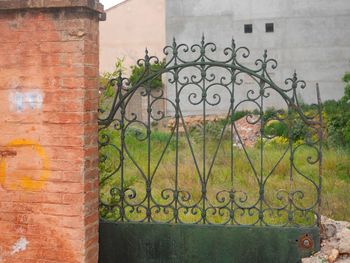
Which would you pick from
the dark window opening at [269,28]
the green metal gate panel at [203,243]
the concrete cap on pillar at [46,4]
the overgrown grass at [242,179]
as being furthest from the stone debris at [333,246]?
the dark window opening at [269,28]

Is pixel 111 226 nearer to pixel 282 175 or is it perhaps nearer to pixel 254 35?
pixel 282 175

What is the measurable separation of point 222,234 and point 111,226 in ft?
3.24

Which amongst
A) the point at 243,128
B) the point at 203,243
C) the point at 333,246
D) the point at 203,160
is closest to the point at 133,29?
the point at 243,128

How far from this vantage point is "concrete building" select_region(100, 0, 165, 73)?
2808 centimetres

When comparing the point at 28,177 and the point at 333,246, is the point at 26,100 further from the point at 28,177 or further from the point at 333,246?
the point at 333,246

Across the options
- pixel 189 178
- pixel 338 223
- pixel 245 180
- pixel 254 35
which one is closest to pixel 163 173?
pixel 189 178

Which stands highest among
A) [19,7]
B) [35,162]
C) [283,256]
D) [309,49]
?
[309,49]

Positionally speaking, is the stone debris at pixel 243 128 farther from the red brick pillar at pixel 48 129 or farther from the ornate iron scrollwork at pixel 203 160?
the red brick pillar at pixel 48 129

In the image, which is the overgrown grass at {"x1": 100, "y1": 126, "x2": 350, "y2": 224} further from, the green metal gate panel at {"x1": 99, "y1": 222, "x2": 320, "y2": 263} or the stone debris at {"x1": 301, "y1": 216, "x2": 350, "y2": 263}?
the stone debris at {"x1": 301, "y1": 216, "x2": 350, "y2": 263}

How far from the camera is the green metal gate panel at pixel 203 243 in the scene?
Result: 4035 mm

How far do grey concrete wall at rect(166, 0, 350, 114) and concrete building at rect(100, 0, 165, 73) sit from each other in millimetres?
10231

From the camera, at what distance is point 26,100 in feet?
13.0

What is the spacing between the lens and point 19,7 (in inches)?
154

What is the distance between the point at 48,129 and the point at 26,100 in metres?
0.31
